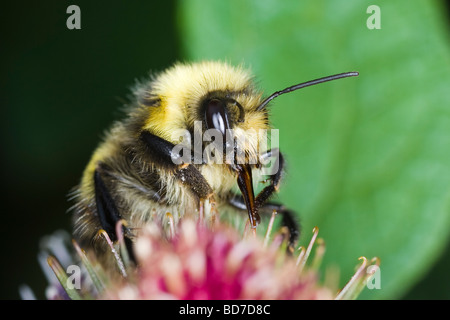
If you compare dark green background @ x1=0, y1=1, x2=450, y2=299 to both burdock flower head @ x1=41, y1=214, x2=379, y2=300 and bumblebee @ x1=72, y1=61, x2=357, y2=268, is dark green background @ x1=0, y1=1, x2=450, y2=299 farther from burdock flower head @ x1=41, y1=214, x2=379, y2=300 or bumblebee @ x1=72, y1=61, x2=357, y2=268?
burdock flower head @ x1=41, y1=214, x2=379, y2=300

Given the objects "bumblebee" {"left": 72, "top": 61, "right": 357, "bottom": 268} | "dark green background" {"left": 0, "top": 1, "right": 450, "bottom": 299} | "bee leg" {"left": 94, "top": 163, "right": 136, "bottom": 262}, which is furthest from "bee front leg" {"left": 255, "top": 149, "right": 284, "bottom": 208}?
"dark green background" {"left": 0, "top": 1, "right": 450, "bottom": 299}

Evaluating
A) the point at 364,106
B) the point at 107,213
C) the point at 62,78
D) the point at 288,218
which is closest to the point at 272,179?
the point at 288,218

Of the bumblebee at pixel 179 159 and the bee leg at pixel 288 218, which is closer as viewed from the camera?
the bumblebee at pixel 179 159

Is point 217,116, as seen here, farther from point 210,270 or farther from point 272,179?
point 210,270

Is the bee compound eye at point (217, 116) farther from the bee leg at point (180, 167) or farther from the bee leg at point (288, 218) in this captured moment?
the bee leg at point (288, 218)

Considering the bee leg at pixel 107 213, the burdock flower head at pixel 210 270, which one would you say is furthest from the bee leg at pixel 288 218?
the bee leg at pixel 107 213
